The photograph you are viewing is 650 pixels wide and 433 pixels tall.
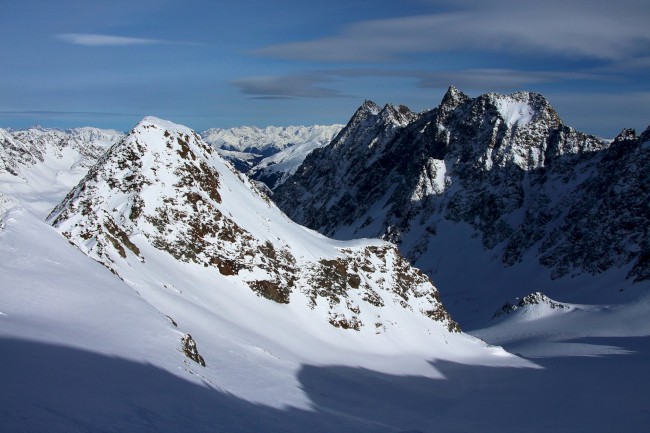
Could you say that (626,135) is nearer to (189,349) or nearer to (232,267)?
(232,267)

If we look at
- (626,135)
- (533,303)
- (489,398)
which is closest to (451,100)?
(626,135)

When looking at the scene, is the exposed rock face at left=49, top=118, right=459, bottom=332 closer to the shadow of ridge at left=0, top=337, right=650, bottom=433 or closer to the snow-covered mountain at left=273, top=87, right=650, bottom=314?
the shadow of ridge at left=0, top=337, right=650, bottom=433

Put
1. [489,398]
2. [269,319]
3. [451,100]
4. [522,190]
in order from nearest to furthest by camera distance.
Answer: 1. [489,398]
2. [269,319]
3. [522,190]
4. [451,100]

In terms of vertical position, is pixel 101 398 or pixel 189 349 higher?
pixel 189 349

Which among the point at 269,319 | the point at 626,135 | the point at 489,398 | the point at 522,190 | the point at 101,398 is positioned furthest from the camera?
the point at 522,190

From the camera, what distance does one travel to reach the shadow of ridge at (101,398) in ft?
35.6

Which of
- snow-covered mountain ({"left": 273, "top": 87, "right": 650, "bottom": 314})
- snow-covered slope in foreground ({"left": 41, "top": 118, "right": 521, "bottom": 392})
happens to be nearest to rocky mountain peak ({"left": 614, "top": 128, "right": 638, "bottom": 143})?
snow-covered mountain ({"left": 273, "top": 87, "right": 650, "bottom": 314})

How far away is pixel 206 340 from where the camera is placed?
28734 mm

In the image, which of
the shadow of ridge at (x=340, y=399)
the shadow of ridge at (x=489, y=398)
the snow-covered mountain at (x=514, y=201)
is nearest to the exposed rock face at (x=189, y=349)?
the shadow of ridge at (x=340, y=399)

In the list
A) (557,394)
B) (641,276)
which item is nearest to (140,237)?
(557,394)

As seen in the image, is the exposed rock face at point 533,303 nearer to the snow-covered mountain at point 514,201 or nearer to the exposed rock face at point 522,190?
the snow-covered mountain at point 514,201

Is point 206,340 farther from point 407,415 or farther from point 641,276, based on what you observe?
point 641,276

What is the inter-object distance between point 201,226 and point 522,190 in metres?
125

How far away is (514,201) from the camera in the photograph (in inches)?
5950
